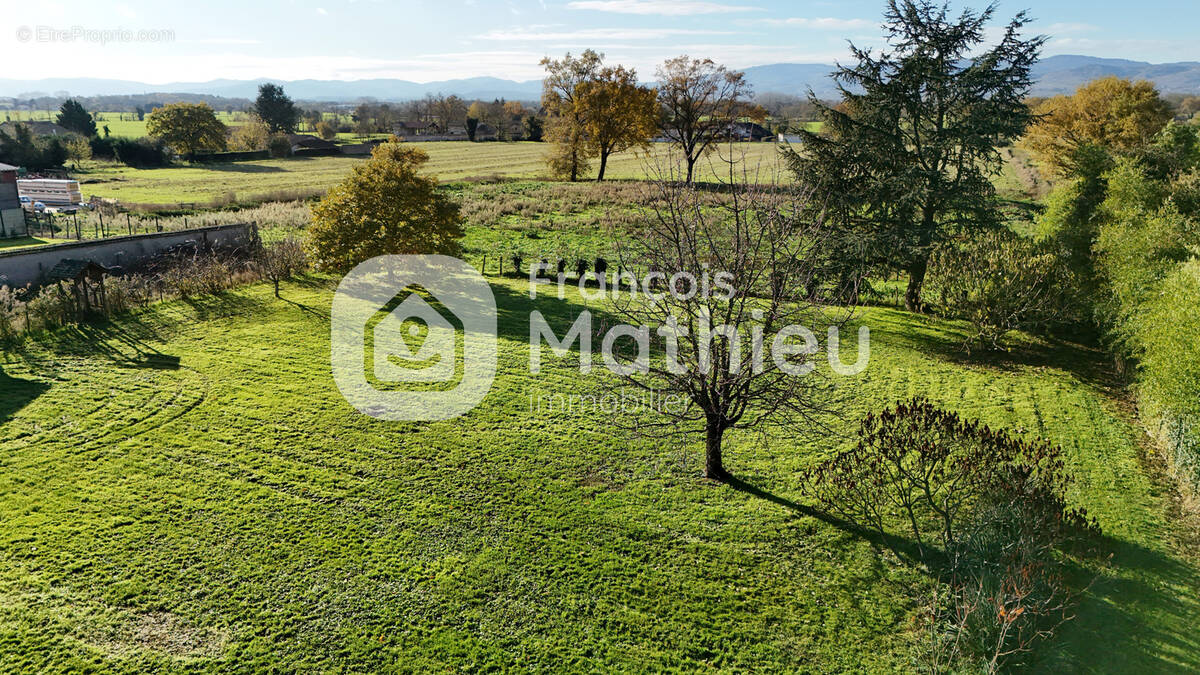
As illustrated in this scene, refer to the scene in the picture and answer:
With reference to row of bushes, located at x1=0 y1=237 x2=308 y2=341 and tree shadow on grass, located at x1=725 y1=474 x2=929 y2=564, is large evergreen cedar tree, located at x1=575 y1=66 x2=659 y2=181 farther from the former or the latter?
tree shadow on grass, located at x1=725 y1=474 x2=929 y2=564

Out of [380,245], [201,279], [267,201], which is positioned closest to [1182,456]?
[380,245]

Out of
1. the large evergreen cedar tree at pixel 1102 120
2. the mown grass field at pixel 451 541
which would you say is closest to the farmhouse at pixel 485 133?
the large evergreen cedar tree at pixel 1102 120

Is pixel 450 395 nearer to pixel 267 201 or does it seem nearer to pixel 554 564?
pixel 554 564

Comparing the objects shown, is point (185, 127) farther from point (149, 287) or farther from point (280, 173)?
point (149, 287)

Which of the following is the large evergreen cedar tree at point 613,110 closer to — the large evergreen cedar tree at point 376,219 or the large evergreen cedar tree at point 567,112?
the large evergreen cedar tree at point 567,112

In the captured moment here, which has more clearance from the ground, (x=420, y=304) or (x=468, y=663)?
(x=420, y=304)

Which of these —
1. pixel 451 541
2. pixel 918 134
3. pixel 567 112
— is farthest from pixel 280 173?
pixel 451 541

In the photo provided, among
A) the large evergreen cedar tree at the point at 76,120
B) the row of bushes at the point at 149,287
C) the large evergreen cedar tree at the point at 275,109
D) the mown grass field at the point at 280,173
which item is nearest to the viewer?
the row of bushes at the point at 149,287
